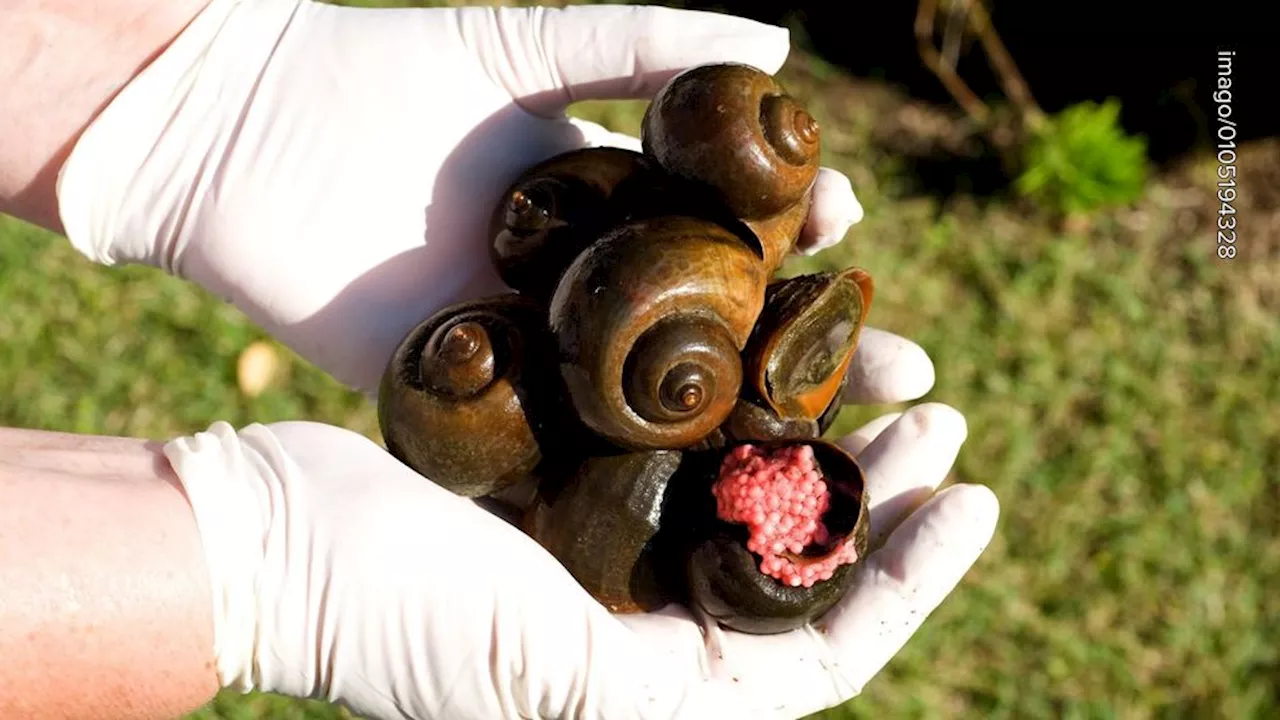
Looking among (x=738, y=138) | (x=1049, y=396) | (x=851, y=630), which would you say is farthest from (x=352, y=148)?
(x=1049, y=396)

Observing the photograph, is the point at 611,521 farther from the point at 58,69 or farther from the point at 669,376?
the point at 58,69

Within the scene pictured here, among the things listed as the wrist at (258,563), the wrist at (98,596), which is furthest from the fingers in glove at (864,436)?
the wrist at (98,596)

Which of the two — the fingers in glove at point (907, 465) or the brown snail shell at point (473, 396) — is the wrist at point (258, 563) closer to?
the brown snail shell at point (473, 396)

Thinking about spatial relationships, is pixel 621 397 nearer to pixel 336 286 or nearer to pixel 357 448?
pixel 357 448

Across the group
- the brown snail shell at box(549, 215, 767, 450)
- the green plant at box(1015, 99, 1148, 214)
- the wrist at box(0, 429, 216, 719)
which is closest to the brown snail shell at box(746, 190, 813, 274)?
the brown snail shell at box(549, 215, 767, 450)

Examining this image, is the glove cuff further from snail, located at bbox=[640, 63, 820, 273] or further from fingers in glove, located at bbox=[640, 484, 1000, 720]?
snail, located at bbox=[640, 63, 820, 273]
